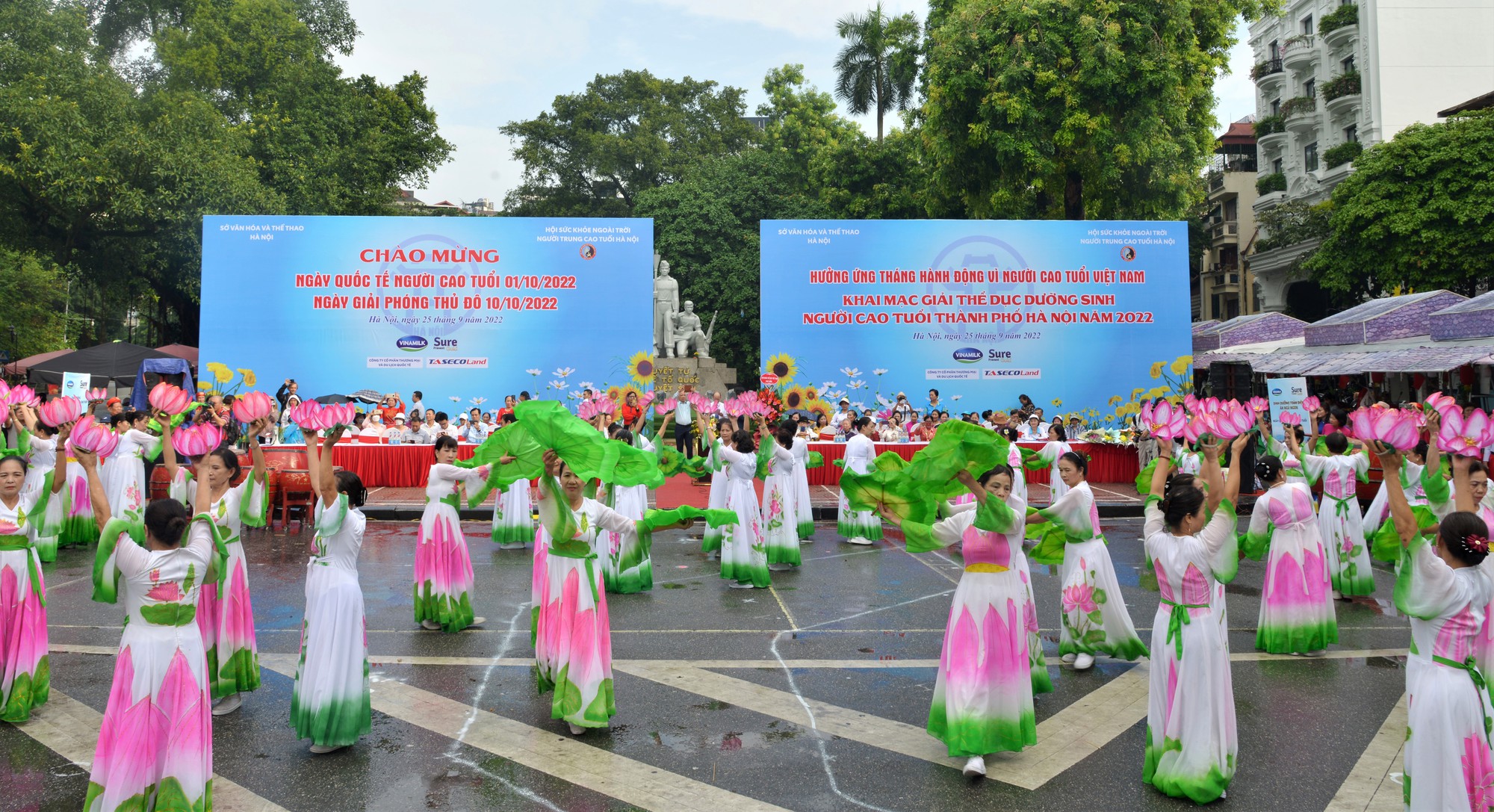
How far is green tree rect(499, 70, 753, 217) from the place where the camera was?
41781mm

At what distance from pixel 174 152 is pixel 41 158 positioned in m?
2.84

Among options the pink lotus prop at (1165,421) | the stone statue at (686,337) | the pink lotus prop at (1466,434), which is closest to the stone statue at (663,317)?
the stone statue at (686,337)

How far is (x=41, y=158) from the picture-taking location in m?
24.0

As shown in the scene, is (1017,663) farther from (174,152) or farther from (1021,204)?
(174,152)

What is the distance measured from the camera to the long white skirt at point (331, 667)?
535 centimetres

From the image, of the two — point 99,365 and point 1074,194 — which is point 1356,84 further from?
point 99,365

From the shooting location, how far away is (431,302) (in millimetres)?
21375

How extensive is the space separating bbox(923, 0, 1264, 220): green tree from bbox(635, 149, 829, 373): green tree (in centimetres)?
732

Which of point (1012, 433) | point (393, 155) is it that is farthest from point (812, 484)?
point (393, 155)

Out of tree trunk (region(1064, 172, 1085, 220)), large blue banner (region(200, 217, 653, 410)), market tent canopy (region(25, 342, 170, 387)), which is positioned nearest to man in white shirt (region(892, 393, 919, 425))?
large blue banner (region(200, 217, 653, 410))

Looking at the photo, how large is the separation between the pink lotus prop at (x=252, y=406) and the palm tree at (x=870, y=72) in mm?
31822

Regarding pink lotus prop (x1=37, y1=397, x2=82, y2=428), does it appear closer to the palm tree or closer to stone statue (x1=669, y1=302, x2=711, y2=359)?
stone statue (x1=669, y1=302, x2=711, y2=359)

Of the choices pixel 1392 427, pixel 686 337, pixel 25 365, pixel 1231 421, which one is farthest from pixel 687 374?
pixel 1392 427

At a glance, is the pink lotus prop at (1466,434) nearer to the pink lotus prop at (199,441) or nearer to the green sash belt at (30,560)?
the pink lotus prop at (199,441)
